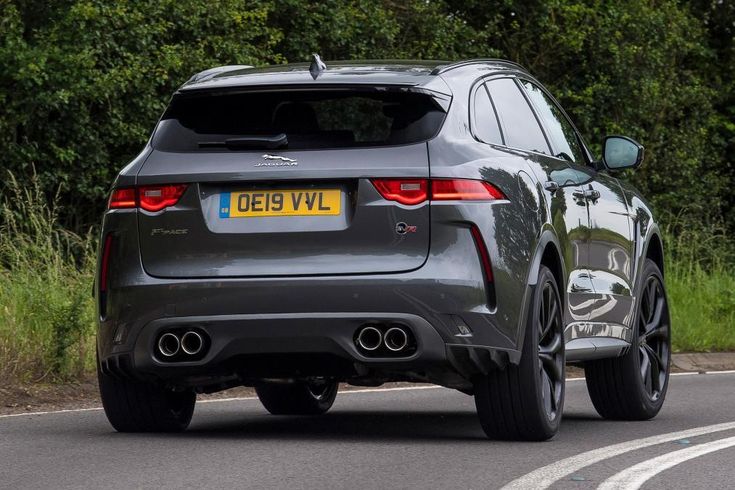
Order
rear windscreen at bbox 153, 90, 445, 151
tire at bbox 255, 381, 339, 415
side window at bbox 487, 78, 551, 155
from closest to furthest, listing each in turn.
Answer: rear windscreen at bbox 153, 90, 445, 151 < side window at bbox 487, 78, 551, 155 < tire at bbox 255, 381, 339, 415

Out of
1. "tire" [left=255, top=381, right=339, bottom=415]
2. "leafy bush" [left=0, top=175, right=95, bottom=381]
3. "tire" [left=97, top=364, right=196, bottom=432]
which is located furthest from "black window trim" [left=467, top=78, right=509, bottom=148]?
"leafy bush" [left=0, top=175, right=95, bottom=381]

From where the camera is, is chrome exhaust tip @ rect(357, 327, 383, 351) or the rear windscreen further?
the rear windscreen

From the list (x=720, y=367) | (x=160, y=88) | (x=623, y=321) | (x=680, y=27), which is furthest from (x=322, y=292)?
(x=680, y=27)

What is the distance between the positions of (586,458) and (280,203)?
1748 mm

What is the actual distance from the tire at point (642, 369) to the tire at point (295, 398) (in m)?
1.53

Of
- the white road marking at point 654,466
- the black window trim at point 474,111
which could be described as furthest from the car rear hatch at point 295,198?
the white road marking at point 654,466

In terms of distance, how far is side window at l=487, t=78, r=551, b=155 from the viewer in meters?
8.45

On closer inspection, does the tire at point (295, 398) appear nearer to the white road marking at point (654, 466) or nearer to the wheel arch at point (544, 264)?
the wheel arch at point (544, 264)

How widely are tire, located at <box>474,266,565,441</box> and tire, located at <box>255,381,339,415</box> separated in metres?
1.97

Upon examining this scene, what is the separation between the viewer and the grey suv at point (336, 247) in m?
7.43

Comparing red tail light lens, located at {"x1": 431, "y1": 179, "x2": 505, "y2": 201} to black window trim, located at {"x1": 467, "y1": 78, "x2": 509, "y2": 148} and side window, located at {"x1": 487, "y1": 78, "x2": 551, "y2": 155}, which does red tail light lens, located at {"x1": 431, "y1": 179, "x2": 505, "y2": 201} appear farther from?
side window, located at {"x1": 487, "y1": 78, "x2": 551, "y2": 155}

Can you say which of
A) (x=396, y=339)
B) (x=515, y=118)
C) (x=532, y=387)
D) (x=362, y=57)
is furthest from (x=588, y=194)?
(x=362, y=57)

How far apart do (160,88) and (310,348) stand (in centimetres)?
1365

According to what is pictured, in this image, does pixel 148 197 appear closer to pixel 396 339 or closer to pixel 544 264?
pixel 396 339
